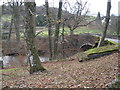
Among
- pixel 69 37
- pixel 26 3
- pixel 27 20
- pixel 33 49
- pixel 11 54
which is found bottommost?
pixel 11 54

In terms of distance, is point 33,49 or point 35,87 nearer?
point 35,87

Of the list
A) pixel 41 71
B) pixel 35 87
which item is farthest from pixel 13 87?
pixel 41 71

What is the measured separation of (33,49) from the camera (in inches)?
428

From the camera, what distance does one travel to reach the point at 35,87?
24.2ft

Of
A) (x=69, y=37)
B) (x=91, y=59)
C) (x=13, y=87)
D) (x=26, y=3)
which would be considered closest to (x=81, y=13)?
(x=69, y=37)

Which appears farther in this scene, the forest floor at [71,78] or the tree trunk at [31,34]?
the tree trunk at [31,34]

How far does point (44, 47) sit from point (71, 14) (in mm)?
7590

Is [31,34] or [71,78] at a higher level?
[31,34]

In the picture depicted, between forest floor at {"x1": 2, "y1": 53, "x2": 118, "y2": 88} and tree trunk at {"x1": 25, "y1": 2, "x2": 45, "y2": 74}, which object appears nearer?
forest floor at {"x1": 2, "y1": 53, "x2": 118, "y2": 88}

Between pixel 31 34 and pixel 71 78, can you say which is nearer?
pixel 71 78

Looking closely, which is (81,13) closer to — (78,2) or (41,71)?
(78,2)

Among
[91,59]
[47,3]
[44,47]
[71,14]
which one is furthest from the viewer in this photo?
[44,47]

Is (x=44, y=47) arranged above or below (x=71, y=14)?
below

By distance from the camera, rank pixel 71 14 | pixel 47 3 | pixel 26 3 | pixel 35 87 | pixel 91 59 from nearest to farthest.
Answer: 1. pixel 35 87
2. pixel 26 3
3. pixel 91 59
4. pixel 47 3
5. pixel 71 14
